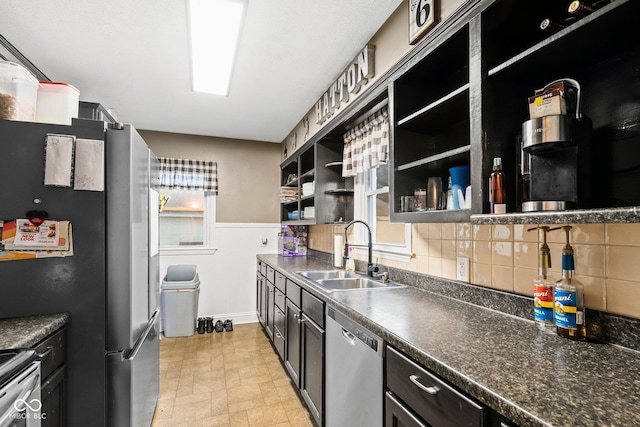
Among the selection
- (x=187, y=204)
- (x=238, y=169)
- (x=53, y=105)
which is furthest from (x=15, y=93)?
(x=238, y=169)

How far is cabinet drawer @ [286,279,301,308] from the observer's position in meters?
2.39

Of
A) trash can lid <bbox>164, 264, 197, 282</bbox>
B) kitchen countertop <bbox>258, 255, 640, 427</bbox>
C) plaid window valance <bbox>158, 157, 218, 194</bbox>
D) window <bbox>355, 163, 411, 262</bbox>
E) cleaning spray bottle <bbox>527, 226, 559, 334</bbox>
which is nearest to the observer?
kitchen countertop <bbox>258, 255, 640, 427</bbox>

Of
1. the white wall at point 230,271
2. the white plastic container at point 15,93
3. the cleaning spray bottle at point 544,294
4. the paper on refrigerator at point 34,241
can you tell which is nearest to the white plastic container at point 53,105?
the white plastic container at point 15,93

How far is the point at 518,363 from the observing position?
94 centimetres

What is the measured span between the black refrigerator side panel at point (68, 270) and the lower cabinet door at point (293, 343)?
1233 mm

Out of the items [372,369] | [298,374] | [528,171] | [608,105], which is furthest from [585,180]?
[298,374]

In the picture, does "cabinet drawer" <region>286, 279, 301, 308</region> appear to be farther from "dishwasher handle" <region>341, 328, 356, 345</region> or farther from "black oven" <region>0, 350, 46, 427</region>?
"black oven" <region>0, 350, 46, 427</region>

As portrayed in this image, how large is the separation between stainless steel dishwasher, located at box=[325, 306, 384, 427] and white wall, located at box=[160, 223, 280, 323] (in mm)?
2894

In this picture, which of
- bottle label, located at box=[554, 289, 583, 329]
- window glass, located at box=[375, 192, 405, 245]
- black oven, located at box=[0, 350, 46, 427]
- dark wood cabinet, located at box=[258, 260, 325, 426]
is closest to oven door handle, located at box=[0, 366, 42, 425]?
black oven, located at box=[0, 350, 46, 427]

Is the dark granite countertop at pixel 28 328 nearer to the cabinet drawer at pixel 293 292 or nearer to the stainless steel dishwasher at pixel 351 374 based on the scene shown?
the stainless steel dishwasher at pixel 351 374

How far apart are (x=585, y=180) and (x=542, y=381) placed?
645 mm

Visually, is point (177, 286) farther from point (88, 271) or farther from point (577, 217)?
point (577, 217)

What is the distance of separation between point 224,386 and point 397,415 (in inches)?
77.4

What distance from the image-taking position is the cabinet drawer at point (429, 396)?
85cm
